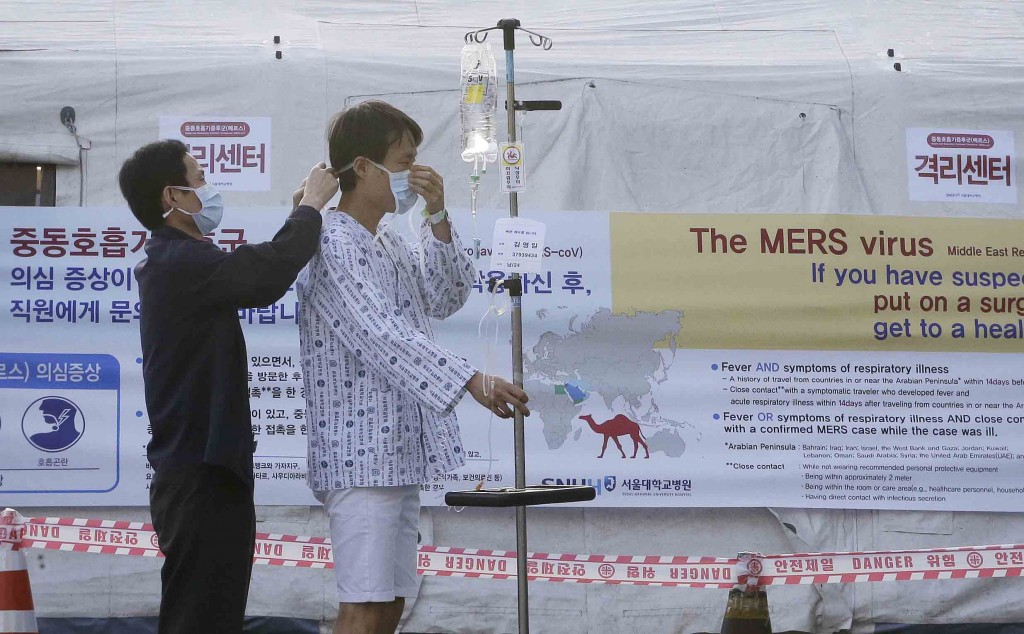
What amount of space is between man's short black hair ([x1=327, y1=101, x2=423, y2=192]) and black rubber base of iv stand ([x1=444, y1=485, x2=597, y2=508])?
0.78 meters

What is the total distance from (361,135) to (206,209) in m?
0.39

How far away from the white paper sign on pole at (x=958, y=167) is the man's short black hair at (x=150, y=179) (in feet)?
10.8

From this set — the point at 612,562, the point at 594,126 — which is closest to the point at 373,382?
the point at 612,562

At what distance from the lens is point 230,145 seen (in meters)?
4.73

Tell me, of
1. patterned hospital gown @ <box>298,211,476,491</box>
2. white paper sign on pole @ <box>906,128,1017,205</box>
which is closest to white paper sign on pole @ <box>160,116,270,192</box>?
patterned hospital gown @ <box>298,211,476,491</box>

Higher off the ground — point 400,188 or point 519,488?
point 400,188

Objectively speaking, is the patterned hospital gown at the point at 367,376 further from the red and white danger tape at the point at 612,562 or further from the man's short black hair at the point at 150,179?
the red and white danger tape at the point at 612,562

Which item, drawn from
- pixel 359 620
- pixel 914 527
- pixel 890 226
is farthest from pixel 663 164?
pixel 359 620

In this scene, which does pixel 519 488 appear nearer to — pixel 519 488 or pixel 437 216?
pixel 519 488

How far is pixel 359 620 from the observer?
2.44 meters

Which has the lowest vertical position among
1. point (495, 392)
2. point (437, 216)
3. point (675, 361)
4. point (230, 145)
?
point (495, 392)

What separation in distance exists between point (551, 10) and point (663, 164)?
0.98 metres

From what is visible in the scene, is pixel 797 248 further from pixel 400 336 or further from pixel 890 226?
pixel 400 336

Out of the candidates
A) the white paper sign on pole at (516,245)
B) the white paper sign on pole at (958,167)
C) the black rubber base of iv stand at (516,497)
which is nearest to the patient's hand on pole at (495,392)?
the black rubber base of iv stand at (516,497)
